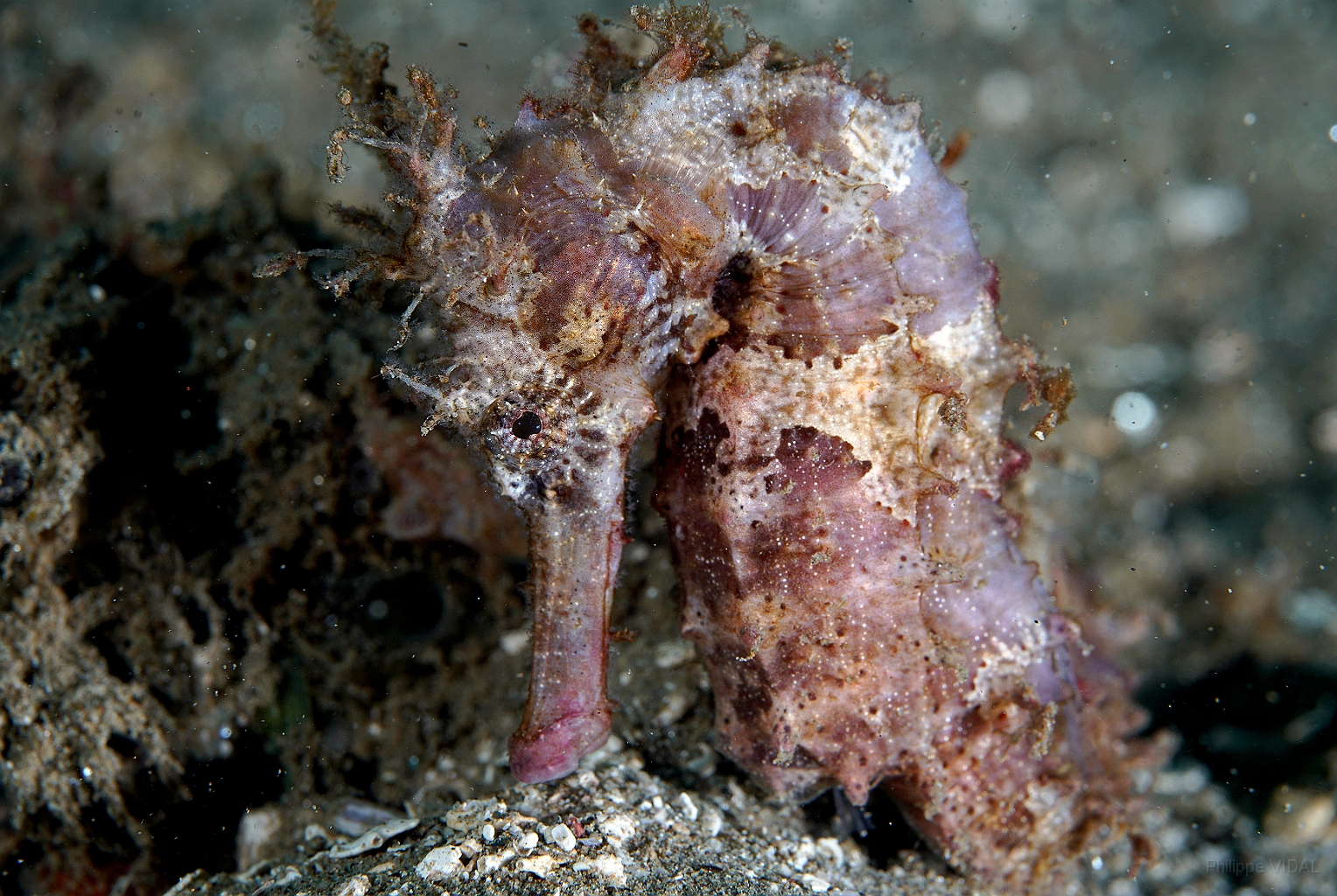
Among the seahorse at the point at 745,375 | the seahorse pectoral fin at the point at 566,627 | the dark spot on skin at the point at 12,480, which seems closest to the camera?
the seahorse at the point at 745,375

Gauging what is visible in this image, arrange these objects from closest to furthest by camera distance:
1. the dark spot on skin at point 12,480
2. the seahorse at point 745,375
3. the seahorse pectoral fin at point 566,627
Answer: the seahorse at point 745,375 → the seahorse pectoral fin at point 566,627 → the dark spot on skin at point 12,480

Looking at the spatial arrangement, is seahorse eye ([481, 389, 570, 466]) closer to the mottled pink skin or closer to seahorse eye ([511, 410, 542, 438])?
seahorse eye ([511, 410, 542, 438])

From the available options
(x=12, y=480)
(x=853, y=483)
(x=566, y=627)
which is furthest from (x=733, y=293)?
(x=12, y=480)

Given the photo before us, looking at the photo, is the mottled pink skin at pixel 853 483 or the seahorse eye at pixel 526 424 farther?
the mottled pink skin at pixel 853 483

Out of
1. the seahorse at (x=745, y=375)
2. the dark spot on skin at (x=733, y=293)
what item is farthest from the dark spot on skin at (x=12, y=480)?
the dark spot on skin at (x=733, y=293)

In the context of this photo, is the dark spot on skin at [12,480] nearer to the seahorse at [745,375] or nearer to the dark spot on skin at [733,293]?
the seahorse at [745,375]

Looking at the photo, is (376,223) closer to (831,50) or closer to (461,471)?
(461,471)
